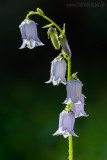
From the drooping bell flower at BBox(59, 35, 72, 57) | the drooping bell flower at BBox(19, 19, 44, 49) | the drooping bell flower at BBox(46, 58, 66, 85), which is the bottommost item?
the drooping bell flower at BBox(46, 58, 66, 85)

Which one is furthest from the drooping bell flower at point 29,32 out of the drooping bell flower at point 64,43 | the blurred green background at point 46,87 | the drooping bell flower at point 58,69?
the blurred green background at point 46,87

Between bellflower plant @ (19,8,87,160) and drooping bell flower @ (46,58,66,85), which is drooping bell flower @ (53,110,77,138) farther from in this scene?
drooping bell flower @ (46,58,66,85)

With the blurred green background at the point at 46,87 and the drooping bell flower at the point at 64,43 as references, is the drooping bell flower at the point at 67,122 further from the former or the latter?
the blurred green background at the point at 46,87

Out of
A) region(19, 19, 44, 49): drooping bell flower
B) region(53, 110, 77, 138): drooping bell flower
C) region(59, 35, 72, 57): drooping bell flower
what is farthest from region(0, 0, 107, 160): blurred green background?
region(59, 35, 72, 57): drooping bell flower

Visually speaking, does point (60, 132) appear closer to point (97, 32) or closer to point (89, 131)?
point (89, 131)

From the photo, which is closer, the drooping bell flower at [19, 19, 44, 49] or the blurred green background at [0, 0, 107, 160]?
the drooping bell flower at [19, 19, 44, 49]

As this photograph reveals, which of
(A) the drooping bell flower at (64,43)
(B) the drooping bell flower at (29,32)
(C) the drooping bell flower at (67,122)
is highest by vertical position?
(B) the drooping bell flower at (29,32)
